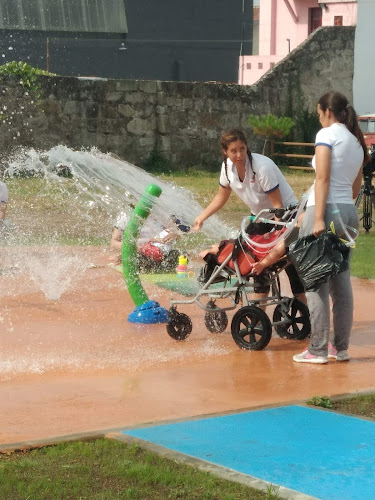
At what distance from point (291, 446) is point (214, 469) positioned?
0.56 metres

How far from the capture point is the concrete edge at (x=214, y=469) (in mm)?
4441

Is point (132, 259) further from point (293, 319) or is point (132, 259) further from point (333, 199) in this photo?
point (333, 199)

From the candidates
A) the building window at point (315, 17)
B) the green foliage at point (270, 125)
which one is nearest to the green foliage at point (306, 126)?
the green foliage at point (270, 125)

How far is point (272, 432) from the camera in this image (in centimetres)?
541

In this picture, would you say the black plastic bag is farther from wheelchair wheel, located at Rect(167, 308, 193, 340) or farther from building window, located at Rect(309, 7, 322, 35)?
building window, located at Rect(309, 7, 322, 35)

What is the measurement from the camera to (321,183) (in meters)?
6.88

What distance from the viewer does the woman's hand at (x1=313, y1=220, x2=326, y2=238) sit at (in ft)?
22.6

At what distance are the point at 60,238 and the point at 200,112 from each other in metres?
12.0

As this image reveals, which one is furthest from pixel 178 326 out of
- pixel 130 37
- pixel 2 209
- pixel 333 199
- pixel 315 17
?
pixel 315 17

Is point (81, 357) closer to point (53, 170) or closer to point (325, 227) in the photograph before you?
point (325, 227)

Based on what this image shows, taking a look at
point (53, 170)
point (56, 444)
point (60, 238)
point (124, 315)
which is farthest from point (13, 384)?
point (53, 170)

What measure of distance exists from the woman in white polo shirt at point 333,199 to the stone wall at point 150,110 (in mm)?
16912

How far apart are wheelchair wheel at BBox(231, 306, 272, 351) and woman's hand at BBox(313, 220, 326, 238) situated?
Result: 0.78m

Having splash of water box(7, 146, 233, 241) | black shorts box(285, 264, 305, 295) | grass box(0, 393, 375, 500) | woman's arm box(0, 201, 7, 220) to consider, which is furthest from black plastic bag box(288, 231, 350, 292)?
woman's arm box(0, 201, 7, 220)
